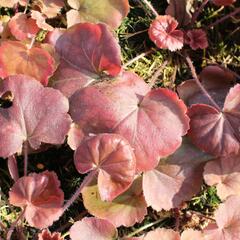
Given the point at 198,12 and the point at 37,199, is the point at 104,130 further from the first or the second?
the point at 198,12

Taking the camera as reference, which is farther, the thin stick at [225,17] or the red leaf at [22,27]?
the thin stick at [225,17]

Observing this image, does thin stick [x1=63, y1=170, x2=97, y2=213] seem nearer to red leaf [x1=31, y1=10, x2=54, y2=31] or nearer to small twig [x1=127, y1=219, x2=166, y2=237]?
small twig [x1=127, y1=219, x2=166, y2=237]

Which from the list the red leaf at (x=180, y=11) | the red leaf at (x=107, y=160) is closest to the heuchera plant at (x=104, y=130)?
the red leaf at (x=107, y=160)

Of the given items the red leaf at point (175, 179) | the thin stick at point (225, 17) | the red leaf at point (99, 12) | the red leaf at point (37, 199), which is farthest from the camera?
the thin stick at point (225, 17)

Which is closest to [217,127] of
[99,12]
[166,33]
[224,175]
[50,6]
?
[224,175]

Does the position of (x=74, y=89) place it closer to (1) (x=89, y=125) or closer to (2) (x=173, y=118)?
(1) (x=89, y=125)

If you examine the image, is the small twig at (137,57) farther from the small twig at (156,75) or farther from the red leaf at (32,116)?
the red leaf at (32,116)

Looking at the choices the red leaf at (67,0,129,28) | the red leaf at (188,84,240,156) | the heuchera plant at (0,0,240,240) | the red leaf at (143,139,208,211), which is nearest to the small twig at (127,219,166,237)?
the heuchera plant at (0,0,240,240)
